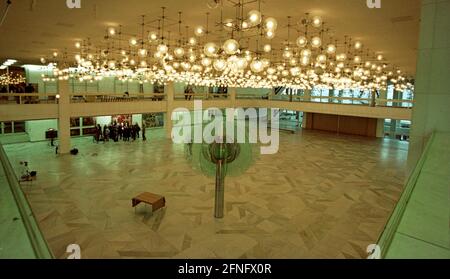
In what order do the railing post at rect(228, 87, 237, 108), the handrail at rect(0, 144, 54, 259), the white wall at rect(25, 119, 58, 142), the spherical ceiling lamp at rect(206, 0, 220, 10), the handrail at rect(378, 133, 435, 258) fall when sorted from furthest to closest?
the railing post at rect(228, 87, 237, 108), the white wall at rect(25, 119, 58, 142), the spherical ceiling lamp at rect(206, 0, 220, 10), the handrail at rect(378, 133, 435, 258), the handrail at rect(0, 144, 54, 259)

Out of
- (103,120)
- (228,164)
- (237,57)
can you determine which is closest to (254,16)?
(237,57)

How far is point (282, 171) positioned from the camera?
14031mm

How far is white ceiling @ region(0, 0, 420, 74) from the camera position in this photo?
634 cm

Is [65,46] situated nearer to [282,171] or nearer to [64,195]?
[64,195]

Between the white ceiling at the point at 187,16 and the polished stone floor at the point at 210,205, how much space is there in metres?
5.23

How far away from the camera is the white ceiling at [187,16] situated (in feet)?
20.8

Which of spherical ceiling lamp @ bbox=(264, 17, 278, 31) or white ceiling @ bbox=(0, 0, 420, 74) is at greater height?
white ceiling @ bbox=(0, 0, 420, 74)

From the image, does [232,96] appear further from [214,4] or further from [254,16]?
[254,16]

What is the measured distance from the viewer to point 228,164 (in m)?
10.9

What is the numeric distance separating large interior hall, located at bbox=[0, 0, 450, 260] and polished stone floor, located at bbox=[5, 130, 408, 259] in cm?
6

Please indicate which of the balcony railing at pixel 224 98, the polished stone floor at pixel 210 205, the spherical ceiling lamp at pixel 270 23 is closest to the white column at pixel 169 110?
the balcony railing at pixel 224 98

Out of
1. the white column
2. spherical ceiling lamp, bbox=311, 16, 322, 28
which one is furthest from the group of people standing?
spherical ceiling lamp, bbox=311, 16, 322, 28

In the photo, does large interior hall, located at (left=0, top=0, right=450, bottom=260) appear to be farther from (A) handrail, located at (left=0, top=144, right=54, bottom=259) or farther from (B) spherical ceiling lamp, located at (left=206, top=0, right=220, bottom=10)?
(B) spherical ceiling lamp, located at (left=206, top=0, right=220, bottom=10)

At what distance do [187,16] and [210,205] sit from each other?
18.7ft
